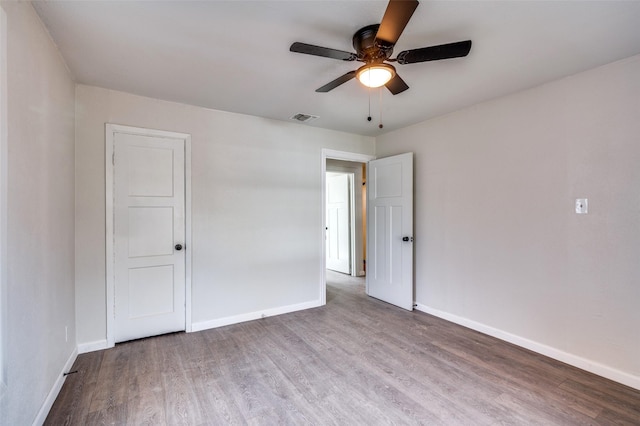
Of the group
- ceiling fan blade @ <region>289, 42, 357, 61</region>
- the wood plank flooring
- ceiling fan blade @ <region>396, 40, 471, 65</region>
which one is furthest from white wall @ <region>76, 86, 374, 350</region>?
ceiling fan blade @ <region>396, 40, 471, 65</region>

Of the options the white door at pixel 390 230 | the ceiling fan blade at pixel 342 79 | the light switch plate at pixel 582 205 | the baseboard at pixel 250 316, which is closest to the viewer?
the ceiling fan blade at pixel 342 79

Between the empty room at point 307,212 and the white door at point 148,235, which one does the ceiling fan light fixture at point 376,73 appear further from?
the white door at point 148,235

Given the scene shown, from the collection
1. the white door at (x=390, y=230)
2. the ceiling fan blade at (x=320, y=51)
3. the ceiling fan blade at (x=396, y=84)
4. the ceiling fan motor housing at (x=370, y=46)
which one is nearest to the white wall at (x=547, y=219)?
the white door at (x=390, y=230)

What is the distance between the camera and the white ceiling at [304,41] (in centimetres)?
173

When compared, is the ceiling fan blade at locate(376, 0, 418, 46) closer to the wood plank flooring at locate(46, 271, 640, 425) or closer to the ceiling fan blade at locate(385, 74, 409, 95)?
the ceiling fan blade at locate(385, 74, 409, 95)

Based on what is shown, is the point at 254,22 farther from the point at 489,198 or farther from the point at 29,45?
the point at 489,198

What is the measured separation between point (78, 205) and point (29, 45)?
147 centimetres

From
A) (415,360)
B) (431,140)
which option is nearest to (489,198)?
(431,140)

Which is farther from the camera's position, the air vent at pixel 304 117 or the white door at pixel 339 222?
the white door at pixel 339 222

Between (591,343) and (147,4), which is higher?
(147,4)

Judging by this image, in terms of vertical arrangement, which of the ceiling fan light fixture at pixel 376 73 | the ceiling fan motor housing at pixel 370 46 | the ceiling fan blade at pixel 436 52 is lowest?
the ceiling fan light fixture at pixel 376 73

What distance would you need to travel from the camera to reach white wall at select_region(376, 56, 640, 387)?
230 cm

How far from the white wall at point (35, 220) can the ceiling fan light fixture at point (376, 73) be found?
188 cm

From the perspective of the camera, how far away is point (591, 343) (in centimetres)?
245
